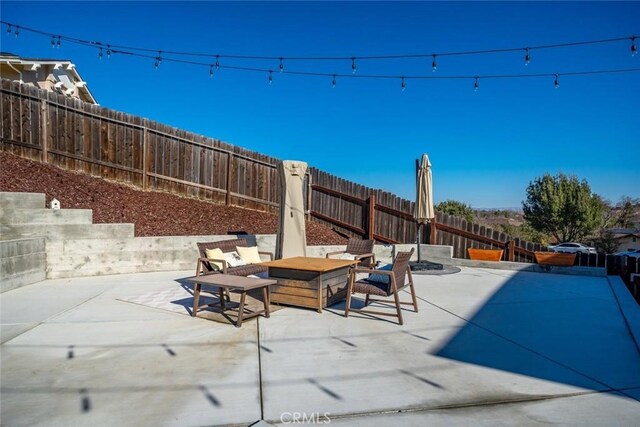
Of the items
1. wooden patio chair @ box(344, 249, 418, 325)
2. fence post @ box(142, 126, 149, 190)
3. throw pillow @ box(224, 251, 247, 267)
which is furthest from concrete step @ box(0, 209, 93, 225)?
wooden patio chair @ box(344, 249, 418, 325)

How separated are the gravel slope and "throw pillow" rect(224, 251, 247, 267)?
8.60 feet

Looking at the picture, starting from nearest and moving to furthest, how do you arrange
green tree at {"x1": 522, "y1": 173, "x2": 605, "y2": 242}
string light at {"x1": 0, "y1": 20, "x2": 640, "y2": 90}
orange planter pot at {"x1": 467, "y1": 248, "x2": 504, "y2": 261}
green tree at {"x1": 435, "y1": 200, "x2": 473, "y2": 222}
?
string light at {"x1": 0, "y1": 20, "x2": 640, "y2": 90} < orange planter pot at {"x1": 467, "y1": 248, "x2": 504, "y2": 261} < green tree at {"x1": 435, "y1": 200, "x2": 473, "y2": 222} < green tree at {"x1": 522, "y1": 173, "x2": 605, "y2": 242}

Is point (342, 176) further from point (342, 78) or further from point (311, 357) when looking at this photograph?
point (311, 357)

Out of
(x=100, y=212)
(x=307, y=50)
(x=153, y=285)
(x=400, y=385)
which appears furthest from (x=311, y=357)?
(x=307, y=50)

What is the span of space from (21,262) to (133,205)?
2832 millimetres

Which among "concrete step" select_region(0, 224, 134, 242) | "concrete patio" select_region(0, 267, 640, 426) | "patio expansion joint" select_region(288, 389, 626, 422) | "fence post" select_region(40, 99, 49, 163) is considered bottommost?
"patio expansion joint" select_region(288, 389, 626, 422)

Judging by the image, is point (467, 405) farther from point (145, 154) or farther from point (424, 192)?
point (145, 154)

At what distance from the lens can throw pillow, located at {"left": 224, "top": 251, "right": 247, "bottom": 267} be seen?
5.74 metres

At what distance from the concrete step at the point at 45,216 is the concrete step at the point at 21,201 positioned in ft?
0.26

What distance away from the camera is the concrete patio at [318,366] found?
238cm

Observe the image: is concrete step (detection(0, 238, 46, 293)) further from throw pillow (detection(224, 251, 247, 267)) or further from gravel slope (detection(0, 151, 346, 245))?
throw pillow (detection(224, 251, 247, 267))

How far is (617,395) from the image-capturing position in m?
2.65

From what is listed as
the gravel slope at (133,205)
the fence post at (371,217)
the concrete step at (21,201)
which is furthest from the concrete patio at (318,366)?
the fence post at (371,217)

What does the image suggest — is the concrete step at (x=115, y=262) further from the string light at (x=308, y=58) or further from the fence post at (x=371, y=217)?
the string light at (x=308, y=58)
